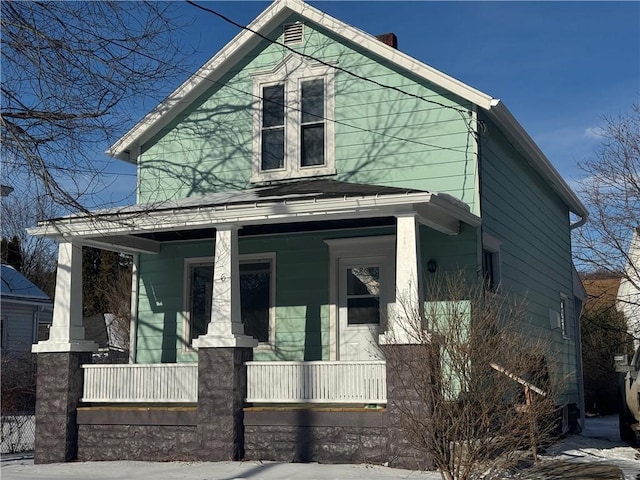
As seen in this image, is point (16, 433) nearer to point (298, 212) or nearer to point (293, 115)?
point (298, 212)

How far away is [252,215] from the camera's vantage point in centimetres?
1032

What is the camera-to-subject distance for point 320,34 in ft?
42.1

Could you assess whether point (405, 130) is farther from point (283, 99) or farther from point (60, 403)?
point (60, 403)

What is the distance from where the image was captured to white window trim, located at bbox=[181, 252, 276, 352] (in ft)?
40.3

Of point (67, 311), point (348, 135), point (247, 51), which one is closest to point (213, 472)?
point (67, 311)

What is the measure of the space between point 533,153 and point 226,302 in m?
7.00

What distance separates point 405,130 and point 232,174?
3118 mm

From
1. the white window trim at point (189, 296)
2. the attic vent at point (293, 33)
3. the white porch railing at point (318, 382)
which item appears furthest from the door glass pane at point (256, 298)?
the attic vent at point (293, 33)

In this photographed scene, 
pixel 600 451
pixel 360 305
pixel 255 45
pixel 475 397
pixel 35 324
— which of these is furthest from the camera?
pixel 35 324

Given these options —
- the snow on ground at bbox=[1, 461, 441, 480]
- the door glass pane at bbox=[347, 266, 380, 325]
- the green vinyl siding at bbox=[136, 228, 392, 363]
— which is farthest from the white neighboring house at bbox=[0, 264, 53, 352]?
the door glass pane at bbox=[347, 266, 380, 325]

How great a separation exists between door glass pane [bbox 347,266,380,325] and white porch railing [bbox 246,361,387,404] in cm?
201

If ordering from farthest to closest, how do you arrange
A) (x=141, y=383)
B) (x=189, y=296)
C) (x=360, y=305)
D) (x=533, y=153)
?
(x=533, y=153) → (x=189, y=296) → (x=360, y=305) → (x=141, y=383)

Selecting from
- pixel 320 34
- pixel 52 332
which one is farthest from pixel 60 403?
pixel 320 34

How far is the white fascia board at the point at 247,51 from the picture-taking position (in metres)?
11.6
